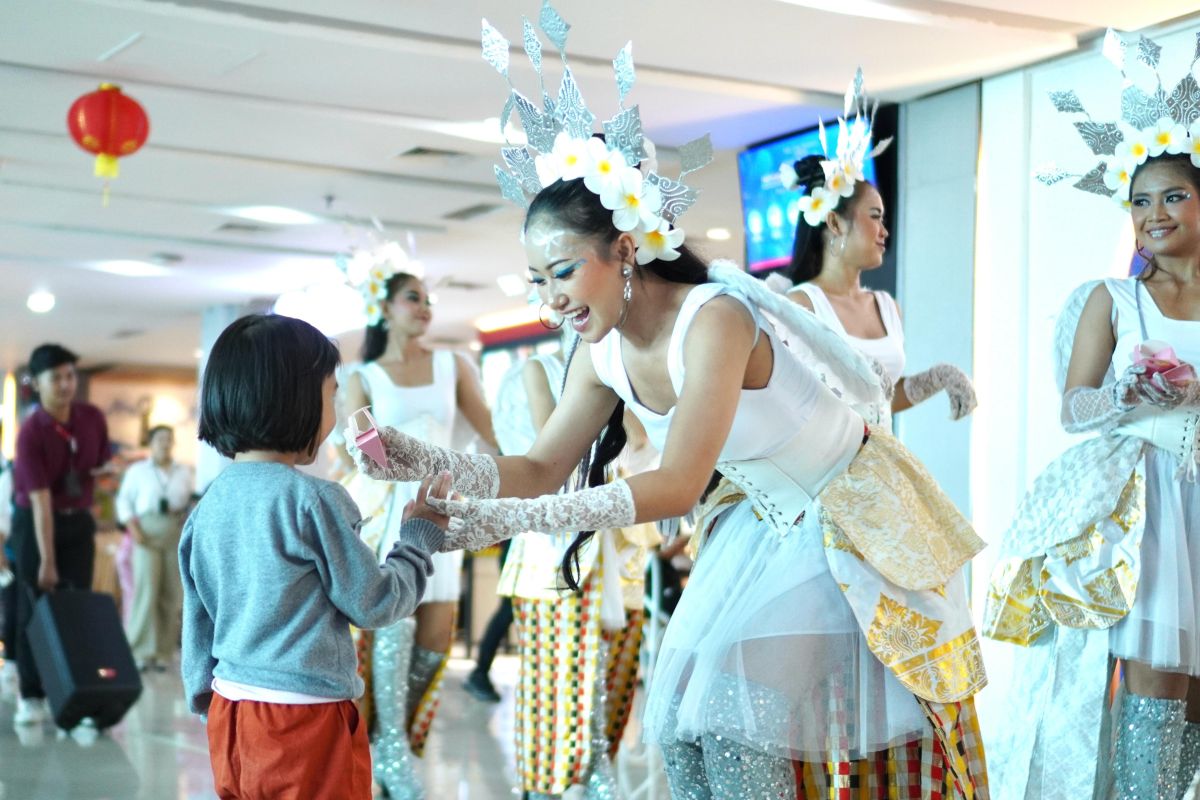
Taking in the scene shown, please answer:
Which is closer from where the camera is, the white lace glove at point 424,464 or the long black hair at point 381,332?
the white lace glove at point 424,464

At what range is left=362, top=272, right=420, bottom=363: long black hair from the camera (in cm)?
485

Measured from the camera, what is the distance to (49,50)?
210 inches

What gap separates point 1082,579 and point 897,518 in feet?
2.84

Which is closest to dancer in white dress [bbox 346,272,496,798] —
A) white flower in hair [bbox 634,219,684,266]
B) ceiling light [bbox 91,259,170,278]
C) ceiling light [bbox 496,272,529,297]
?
white flower in hair [bbox 634,219,684,266]

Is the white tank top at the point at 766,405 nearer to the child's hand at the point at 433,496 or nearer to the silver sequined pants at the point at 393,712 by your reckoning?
the child's hand at the point at 433,496

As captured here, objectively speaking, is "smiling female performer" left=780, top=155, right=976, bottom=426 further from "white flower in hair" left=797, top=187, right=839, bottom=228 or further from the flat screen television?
the flat screen television

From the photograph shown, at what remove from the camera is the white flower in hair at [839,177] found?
3609 mm

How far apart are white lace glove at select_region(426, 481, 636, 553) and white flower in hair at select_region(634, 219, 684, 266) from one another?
1.34 feet

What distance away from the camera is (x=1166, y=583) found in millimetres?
2848

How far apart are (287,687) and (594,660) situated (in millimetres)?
1767

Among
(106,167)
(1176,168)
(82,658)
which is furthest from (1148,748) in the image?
(82,658)

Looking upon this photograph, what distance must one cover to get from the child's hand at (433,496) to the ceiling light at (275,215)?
21.9 feet

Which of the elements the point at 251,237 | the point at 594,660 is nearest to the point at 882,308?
the point at 594,660

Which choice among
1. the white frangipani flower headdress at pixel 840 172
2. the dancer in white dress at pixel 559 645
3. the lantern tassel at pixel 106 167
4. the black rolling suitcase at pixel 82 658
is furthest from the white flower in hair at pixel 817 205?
the black rolling suitcase at pixel 82 658
